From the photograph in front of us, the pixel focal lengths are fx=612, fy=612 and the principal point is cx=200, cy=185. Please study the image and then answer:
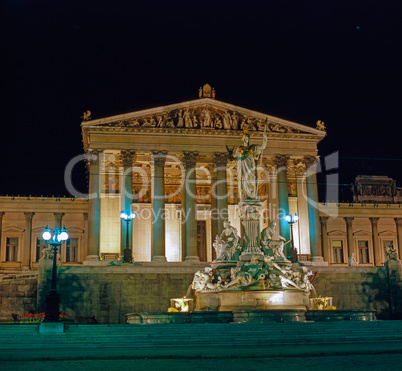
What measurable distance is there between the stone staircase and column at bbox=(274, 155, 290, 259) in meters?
28.4

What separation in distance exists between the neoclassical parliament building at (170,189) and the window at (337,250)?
1.10 meters

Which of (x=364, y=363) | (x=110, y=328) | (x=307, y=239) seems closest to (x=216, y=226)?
(x=307, y=239)

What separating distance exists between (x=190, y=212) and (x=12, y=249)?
2132 cm

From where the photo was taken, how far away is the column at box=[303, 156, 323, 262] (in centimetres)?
5138

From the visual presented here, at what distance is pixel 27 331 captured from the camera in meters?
21.3

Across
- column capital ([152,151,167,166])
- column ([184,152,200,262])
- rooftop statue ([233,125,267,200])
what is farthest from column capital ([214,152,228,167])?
rooftop statue ([233,125,267,200])

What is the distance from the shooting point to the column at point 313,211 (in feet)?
169

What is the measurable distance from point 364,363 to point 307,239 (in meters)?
39.1

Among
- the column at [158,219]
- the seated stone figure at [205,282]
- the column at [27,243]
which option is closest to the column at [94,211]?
the column at [158,219]

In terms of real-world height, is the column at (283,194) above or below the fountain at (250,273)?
above

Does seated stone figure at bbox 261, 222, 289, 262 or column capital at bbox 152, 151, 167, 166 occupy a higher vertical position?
column capital at bbox 152, 151, 167, 166

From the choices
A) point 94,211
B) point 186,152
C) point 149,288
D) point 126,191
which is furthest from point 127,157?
point 149,288

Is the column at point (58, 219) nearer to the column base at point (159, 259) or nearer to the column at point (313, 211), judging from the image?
the column base at point (159, 259)

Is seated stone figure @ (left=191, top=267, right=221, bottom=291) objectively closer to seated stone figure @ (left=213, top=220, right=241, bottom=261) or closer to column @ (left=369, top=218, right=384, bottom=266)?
seated stone figure @ (left=213, top=220, right=241, bottom=261)
